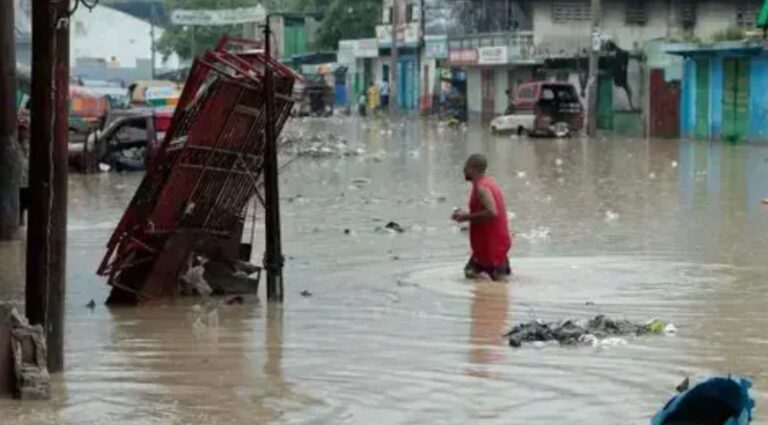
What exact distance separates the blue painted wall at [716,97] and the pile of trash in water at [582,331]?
109ft

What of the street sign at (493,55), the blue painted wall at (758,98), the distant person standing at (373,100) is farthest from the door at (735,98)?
the distant person standing at (373,100)

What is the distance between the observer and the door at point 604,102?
2037 inches

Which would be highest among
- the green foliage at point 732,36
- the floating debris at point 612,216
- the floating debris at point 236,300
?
the green foliage at point 732,36

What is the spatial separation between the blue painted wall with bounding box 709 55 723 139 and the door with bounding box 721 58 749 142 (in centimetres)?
20

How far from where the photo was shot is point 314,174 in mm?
29562

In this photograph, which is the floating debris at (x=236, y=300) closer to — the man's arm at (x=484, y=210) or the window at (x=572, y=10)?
the man's arm at (x=484, y=210)

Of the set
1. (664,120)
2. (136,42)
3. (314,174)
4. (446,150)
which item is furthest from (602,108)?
(136,42)

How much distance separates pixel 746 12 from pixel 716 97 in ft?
52.0

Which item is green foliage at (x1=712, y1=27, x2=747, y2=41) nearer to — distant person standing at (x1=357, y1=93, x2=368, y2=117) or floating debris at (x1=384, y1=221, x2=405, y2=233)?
floating debris at (x1=384, y1=221, x2=405, y2=233)

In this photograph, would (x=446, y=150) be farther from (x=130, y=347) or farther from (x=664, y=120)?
(x=130, y=347)

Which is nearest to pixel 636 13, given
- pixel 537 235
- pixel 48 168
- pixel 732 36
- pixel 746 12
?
pixel 746 12

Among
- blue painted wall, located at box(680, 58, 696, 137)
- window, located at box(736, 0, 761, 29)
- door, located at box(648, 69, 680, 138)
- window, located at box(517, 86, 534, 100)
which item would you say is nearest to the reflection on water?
blue painted wall, located at box(680, 58, 696, 137)

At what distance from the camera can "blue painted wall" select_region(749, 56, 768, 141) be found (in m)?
40.6

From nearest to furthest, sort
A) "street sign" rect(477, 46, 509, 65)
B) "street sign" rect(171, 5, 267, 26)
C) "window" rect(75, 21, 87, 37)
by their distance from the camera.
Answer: "street sign" rect(477, 46, 509, 65), "street sign" rect(171, 5, 267, 26), "window" rect(75, 21, 87, 37)
